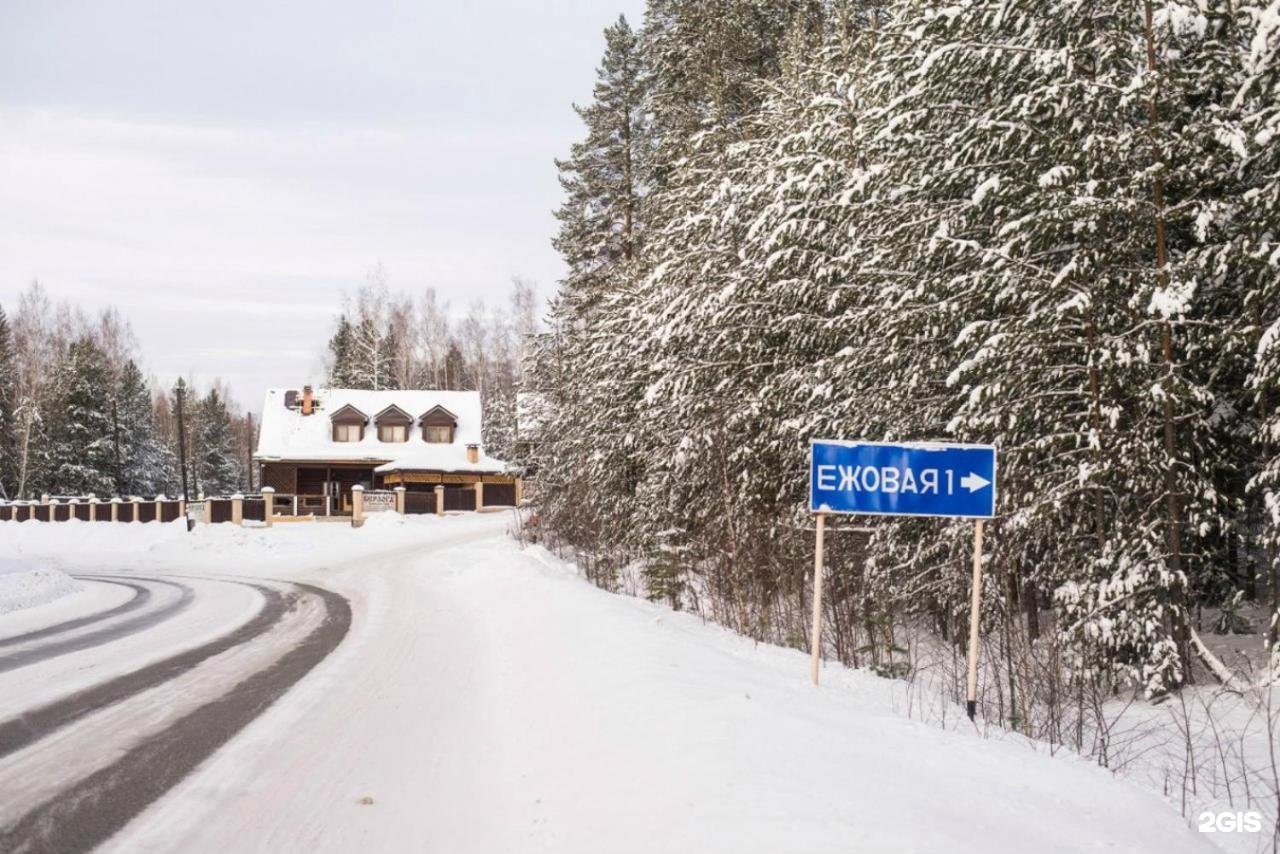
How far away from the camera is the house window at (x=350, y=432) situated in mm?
52281

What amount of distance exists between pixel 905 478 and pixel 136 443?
67.2m

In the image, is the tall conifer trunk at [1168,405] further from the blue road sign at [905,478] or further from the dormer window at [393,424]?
the dormer window at [393,424]

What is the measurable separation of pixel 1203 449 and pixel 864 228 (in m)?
5.22

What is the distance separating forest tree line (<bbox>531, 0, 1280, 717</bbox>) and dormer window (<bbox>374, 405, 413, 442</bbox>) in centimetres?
3923

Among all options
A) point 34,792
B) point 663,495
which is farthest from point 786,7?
point 34,792

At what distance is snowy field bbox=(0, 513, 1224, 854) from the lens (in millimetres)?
4199

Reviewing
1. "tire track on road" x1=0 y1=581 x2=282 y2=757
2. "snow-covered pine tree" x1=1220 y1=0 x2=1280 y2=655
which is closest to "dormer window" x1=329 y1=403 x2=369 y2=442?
"tire track on road" x1=0 y1=581 x2=282 y2=757

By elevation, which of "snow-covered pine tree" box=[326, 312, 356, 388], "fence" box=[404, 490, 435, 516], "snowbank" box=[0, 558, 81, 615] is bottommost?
"snowbank" box=[0, 558, 81, 615]

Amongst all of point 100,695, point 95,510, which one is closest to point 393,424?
point 95,510

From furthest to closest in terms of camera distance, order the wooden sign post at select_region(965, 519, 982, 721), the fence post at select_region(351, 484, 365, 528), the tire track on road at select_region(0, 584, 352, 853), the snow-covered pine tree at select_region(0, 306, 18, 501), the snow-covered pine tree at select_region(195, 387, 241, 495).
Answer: the snow-covered pine tree at select_region(195, 387, 241, 495) → the snow-covered pine tree at select_region(0, 306, 18, 501) → the fence post at select_region(351, 484, 365, 528) → the wooden sign post at select_region(965, 519, 982, 721) → the tire track on road at select_region(0, 584, 352, 853)

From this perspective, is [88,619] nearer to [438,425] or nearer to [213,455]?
[438,425]

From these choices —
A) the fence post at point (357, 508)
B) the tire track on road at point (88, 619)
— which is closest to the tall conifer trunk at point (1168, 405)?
the tire track on road at point (88, 619)

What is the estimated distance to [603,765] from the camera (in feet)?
17.0
